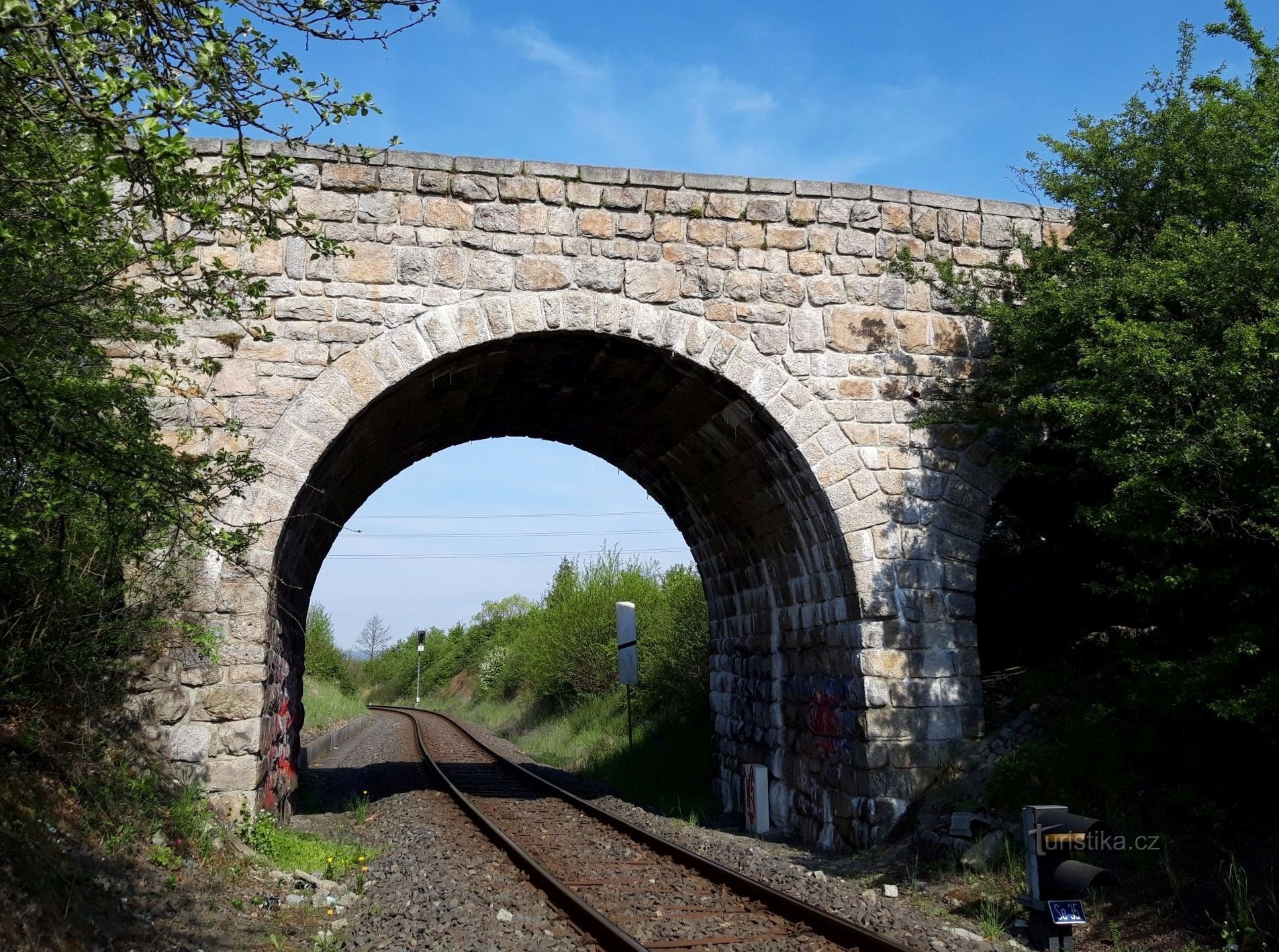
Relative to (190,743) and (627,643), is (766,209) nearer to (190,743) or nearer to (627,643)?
(190,743)

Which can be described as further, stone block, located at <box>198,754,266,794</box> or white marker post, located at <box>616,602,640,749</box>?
white marker post, located at <box>616,602,640,749</box>

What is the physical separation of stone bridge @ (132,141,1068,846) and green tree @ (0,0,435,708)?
3.94 ft

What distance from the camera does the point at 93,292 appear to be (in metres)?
5.84

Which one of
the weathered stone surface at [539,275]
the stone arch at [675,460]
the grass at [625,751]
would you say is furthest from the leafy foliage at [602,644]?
the weathered stone surface at [539,275]

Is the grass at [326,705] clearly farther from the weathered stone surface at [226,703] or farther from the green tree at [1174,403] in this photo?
the green tree at [1174,403]

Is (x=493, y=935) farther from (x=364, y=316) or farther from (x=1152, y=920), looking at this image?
(x=364, y=316)

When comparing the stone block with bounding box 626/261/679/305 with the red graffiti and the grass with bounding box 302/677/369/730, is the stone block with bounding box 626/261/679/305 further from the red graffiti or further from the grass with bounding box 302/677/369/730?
the grass with bounding box 302/677/369/730

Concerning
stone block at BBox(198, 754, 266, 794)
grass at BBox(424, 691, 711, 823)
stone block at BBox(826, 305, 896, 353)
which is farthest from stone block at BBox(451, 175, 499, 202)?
grass at BBox(424, 691, 711, 823)

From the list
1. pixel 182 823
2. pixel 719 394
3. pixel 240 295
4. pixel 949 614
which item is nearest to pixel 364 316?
pixel 240 295

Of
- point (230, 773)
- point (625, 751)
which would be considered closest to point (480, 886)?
point (230, 773)

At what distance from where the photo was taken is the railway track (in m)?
6.44

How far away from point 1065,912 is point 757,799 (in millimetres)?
5426

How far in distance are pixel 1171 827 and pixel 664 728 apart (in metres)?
10.7

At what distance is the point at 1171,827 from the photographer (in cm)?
731
